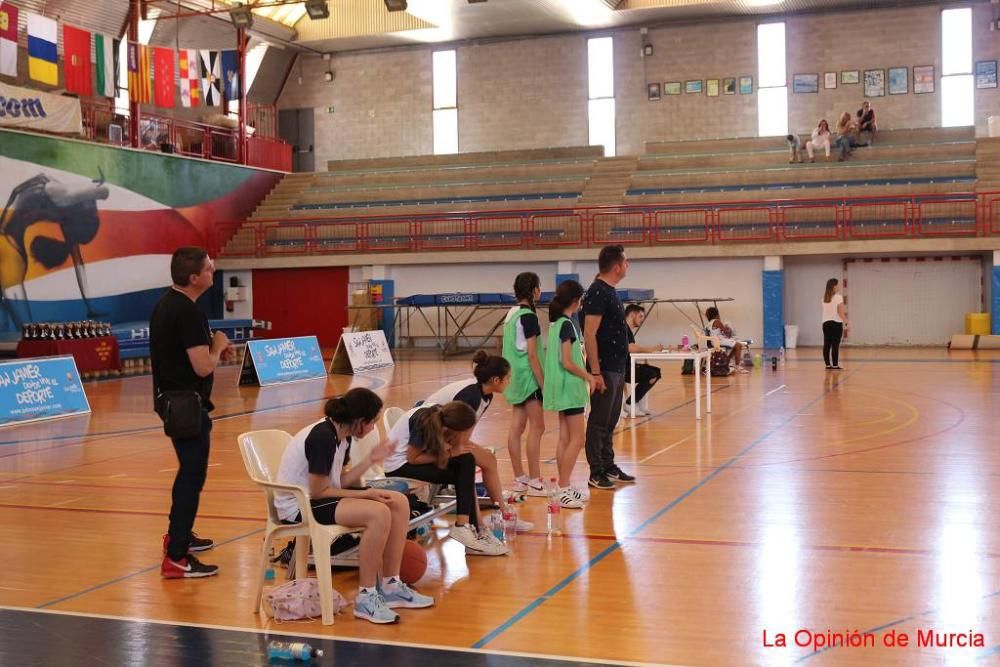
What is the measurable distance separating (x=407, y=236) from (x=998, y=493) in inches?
907

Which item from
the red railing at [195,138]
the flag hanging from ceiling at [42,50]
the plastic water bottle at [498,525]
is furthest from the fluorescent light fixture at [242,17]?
the plastic water bottle at [498,525]

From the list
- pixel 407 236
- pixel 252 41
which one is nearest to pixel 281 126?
pixel 252 41

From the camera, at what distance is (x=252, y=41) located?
3444 centimetres

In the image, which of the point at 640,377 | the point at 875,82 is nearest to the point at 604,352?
the point at 640,377

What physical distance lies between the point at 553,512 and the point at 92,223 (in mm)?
21031

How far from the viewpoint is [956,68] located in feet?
100

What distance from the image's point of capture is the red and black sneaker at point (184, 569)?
572cm

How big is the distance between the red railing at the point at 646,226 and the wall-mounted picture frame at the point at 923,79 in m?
6.44

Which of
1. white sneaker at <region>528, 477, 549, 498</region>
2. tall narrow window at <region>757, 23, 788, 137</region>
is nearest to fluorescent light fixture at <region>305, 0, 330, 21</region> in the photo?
tall narrow window at <region>757, 23, 788, 137</region>

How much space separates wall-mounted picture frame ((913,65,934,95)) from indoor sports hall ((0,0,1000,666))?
0.08 metres

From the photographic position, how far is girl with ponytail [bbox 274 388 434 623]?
502cm

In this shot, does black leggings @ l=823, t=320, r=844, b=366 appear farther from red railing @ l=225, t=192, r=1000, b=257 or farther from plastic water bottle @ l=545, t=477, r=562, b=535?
plastic water bottle @ l=545, t=477, r=562, b=535

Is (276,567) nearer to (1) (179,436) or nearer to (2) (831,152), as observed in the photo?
(1) (179,436)

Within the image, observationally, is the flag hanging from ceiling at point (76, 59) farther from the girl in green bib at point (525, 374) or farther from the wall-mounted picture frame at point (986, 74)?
the wall-mounted picture frame at point (986, 74)
